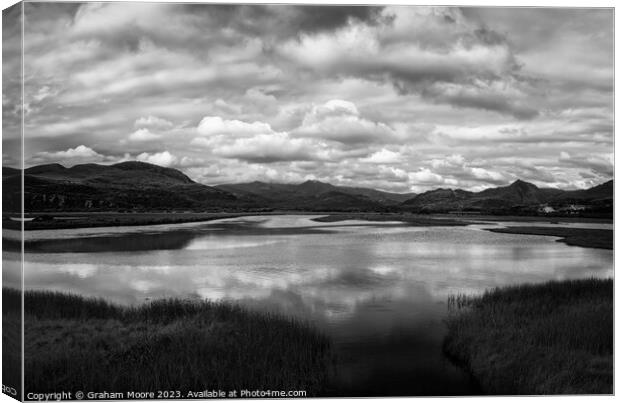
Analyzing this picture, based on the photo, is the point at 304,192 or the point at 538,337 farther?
the point at 304,192

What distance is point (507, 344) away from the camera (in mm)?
10000

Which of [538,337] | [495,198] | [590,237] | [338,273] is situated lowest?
[538,337]

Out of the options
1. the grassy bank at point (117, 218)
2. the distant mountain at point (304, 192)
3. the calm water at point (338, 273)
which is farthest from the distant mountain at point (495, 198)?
the grassy bank at point (117, 218)

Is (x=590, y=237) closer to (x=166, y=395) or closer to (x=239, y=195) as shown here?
(x=239, y=195)

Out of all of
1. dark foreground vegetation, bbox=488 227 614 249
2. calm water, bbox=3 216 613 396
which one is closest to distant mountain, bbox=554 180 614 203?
dark foreground vegetation, bbox=488 227 614 249

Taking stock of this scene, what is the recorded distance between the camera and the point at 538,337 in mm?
10172

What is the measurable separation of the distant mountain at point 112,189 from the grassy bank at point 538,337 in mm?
5605

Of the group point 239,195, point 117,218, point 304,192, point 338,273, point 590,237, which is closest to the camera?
point 338,273

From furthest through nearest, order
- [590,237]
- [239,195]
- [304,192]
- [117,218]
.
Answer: [239,195] < [304,192] < [117,218] < [590,237]

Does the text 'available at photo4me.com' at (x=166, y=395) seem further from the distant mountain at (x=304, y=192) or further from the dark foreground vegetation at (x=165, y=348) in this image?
the distant mountain at (x=304, y=192)

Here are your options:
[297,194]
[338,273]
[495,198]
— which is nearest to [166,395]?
[338,273]

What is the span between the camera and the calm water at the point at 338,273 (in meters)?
9.88

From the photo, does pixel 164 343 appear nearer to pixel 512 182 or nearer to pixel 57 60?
pixel 57 60

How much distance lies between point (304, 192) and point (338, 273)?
228 cm
